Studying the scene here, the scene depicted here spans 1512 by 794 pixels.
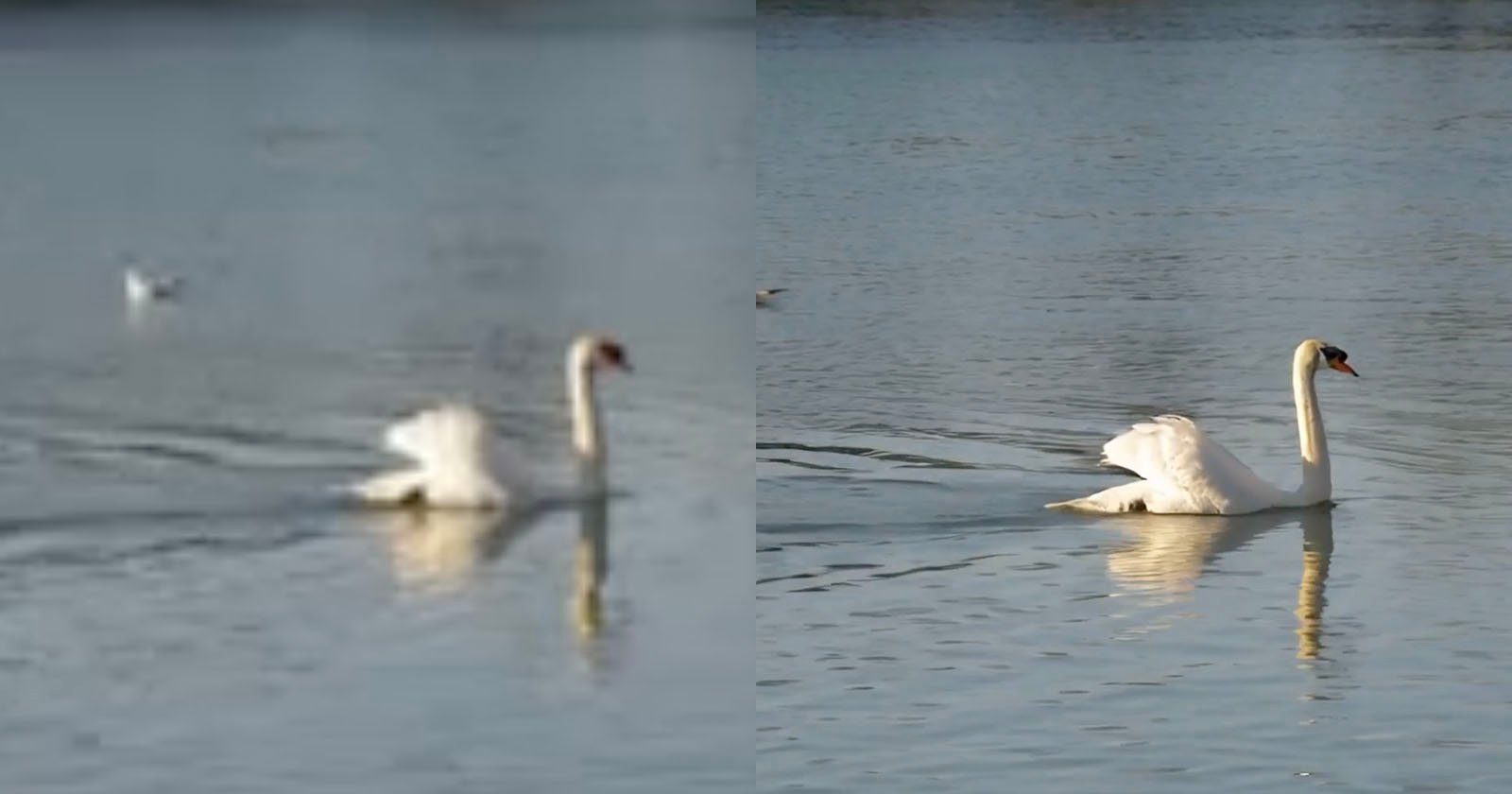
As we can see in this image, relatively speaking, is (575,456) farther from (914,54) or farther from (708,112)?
(914,54)

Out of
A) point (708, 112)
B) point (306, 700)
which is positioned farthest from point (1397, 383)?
point (708, 112)

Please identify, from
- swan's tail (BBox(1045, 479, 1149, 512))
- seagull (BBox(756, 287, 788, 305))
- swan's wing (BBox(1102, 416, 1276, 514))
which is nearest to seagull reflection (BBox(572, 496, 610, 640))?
swan's tail (BBox(1045, 479, 1149, 512))

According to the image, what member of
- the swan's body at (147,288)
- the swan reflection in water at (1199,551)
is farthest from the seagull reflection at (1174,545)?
the swan's body at (147,288)

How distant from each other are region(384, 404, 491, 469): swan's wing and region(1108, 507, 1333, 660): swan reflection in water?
2248 millimetres

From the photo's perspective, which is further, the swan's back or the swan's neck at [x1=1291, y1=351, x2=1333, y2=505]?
the swan's neck at [x1=1291, y1=351, x2=1333, y2=505]

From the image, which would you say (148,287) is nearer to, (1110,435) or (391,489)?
(1110,435)

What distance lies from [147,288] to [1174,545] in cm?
844

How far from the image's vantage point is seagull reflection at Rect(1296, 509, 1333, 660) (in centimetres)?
908

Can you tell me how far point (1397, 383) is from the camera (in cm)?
1401

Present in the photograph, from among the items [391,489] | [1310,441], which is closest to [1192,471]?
[1310,441]

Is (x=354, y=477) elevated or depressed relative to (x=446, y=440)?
depressed

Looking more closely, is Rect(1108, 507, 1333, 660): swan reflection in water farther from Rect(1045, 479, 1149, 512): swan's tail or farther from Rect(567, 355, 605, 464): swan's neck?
Rect(567, 355, 605, 464): swan's neck

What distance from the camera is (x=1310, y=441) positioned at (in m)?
11.4

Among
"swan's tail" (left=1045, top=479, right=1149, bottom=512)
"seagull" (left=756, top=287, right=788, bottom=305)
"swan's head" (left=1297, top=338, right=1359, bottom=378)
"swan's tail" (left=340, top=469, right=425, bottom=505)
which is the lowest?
A: "swan's tail" (left=1045, top=479, right=1149, bottom=512)
